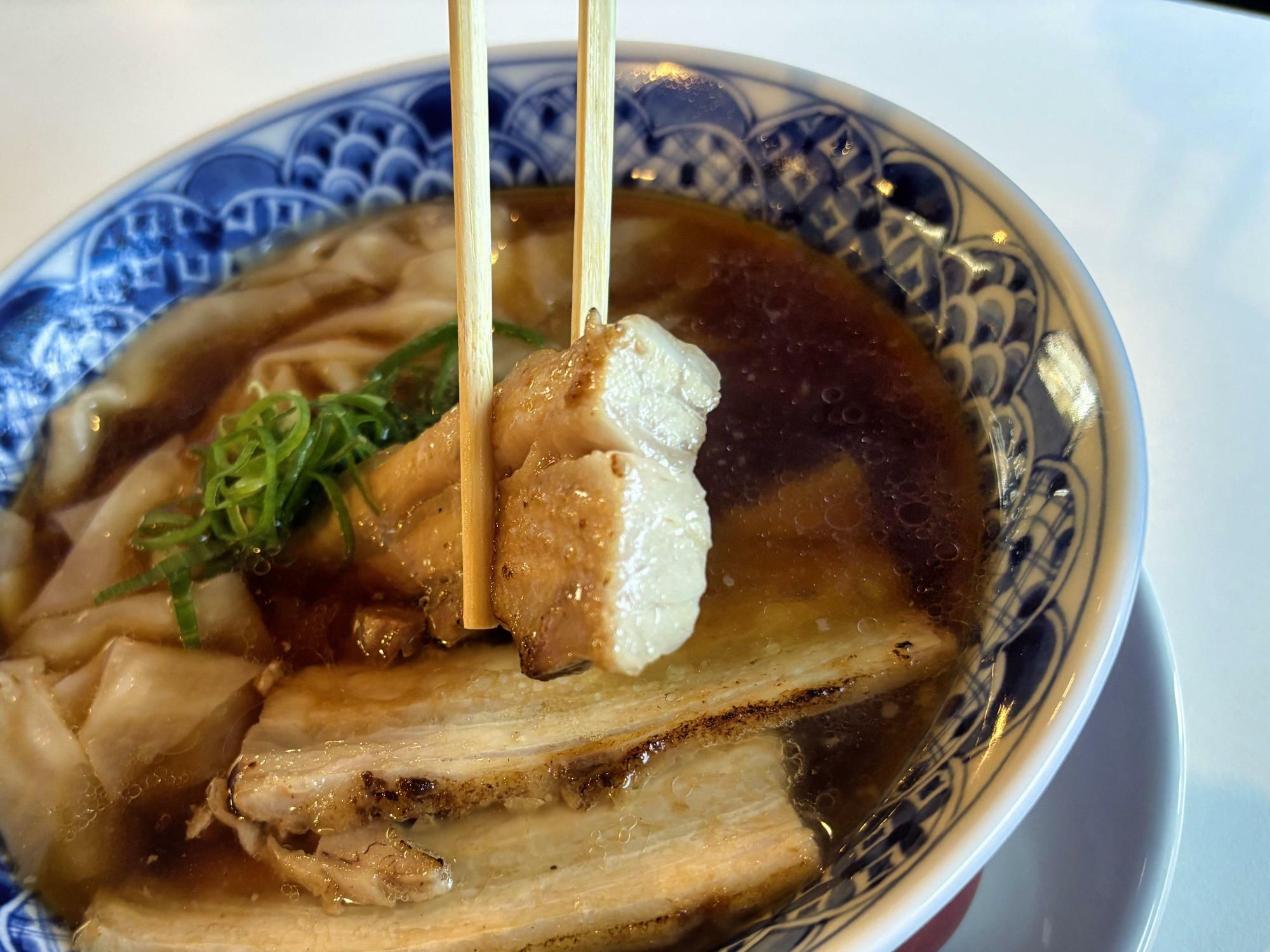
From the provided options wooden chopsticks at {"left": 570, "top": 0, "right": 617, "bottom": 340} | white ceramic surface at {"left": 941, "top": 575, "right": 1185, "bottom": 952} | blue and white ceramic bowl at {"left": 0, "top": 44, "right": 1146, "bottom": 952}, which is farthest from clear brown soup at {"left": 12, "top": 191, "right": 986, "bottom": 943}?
wooden chopsticks at {"left": 570, "top": 0, "right": 617, "bottom": 340}

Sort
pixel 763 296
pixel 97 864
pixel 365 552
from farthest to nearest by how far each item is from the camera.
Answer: pixel 763 296
pixel 365 552
pixel 97 864

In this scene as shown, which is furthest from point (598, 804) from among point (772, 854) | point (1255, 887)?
point (1255, 887)

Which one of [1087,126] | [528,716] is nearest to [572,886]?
[528,716]

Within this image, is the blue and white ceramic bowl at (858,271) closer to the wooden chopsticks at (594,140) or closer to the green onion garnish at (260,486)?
the green onion garnish at (260,486)

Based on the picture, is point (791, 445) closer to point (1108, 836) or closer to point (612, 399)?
point (612, 399)

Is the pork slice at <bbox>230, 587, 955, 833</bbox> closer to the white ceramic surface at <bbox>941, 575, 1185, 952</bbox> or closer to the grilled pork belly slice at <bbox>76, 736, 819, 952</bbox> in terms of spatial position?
the grilled pork belly slice at <bbox>76, 736, 819, 952</bbox>

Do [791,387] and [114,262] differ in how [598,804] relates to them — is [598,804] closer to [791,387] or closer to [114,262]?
[791,387]
